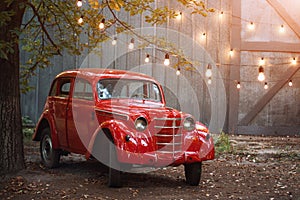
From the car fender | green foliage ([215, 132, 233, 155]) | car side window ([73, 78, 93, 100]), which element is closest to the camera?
car side window ([73, 78, 93, 100])

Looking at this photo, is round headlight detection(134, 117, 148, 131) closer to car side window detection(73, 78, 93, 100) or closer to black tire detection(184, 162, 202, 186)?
black tire detection(184, 162, 202, 186)

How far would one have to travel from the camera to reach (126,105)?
607cm

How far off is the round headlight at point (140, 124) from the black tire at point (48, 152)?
2105 millimetres

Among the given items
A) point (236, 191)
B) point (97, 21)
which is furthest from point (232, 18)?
point (236, 191)

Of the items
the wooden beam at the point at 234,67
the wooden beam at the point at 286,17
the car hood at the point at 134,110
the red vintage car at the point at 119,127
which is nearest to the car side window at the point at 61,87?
the red vintage car at the point at 119,127

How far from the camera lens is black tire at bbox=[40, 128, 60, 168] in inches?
279

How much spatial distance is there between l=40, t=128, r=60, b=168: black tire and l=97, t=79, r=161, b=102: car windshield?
142cm

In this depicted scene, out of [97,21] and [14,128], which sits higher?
[97,21]

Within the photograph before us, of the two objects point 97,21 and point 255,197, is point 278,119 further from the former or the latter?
point 255,197

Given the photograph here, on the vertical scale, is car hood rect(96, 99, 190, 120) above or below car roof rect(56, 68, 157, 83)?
below

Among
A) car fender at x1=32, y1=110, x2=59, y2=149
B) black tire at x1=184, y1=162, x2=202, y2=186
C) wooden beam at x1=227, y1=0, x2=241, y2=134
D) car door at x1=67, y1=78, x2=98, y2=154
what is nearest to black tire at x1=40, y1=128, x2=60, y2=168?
car fender at x1=32, y1=110, x2=59, y2=149

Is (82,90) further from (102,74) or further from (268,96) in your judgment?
(268,96)

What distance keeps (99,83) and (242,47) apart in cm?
682

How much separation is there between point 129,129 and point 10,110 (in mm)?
1981
